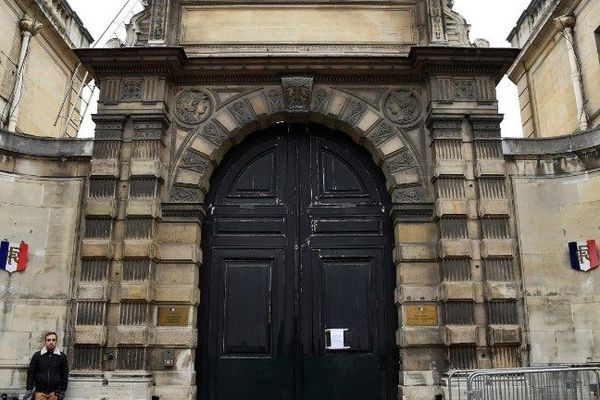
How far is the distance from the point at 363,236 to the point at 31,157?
5.87 meters

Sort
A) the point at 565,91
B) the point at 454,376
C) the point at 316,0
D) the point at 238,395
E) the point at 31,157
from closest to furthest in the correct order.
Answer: the point at 454,376
the point at 238,395
the point at 31,157
the point at 316,0
the point at 565,91

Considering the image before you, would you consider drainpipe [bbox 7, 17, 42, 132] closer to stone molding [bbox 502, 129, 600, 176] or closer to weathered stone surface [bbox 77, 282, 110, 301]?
weathered stone surface [bbox 77, 282, 110, 301]

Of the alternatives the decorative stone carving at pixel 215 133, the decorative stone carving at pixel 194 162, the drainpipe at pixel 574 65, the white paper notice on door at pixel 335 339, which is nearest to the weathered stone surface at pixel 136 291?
the decorative stone carving at pixel 194 162

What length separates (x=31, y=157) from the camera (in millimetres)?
9680

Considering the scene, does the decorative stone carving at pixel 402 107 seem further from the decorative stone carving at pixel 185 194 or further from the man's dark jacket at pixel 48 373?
the man's dark jacket at pixel 48 373

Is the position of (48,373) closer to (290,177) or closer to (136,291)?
(136,291)

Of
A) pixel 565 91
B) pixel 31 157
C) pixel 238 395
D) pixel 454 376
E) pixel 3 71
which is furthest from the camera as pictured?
pixel 565 91

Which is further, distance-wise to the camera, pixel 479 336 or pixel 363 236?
pixel 363 236

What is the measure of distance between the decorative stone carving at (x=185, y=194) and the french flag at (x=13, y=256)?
101 inches

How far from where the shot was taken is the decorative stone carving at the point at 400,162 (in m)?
9.67

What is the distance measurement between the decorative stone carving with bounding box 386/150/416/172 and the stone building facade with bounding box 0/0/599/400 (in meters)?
0.05

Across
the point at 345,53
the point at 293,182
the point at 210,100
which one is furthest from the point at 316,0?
the point at 293,182

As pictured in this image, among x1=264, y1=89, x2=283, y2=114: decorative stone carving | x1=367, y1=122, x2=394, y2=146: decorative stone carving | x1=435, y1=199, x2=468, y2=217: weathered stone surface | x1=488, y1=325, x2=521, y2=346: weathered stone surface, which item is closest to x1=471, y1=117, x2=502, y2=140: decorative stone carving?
x1=435, y1=199, x2=468, y2=217: weathered stone surface

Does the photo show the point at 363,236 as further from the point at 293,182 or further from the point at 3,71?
the point at 3,71
